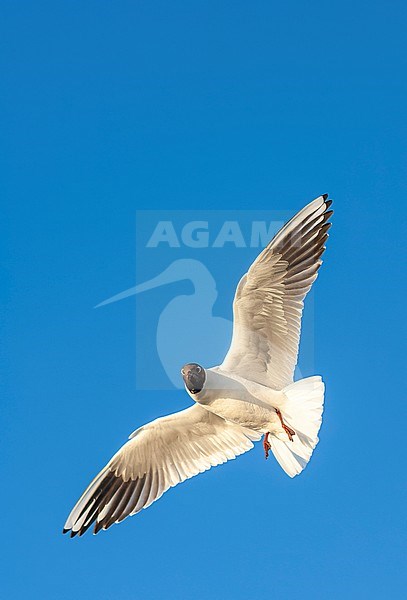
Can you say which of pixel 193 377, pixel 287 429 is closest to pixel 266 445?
pixel 287 429

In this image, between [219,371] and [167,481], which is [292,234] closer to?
[219,371]

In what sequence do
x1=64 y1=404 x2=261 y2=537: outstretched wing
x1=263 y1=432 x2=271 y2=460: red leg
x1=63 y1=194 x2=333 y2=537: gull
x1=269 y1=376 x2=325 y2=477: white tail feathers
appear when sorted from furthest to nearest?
1. x1=64 y1=404 x2=261 y2=537: outstretched wing
2. x1=263 y1=432 x2=271 y2=460: red leg
3. x1=63 y1=194 x2=333 y2=537: gull
4. x1=269 y1=376 x2=325 y2=477: white tail feathers

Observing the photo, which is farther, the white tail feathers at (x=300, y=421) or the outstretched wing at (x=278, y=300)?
the outstretched wing at (x=278, y=300)

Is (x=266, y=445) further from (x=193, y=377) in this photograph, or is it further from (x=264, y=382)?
(x=193, y=377)

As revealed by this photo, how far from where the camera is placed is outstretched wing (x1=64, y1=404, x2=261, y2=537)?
7516 millimetres

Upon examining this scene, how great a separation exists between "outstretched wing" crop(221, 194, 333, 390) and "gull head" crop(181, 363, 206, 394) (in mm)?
414

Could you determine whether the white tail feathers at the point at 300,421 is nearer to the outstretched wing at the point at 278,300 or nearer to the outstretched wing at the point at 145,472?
the outstretched wing at the point at 278,300

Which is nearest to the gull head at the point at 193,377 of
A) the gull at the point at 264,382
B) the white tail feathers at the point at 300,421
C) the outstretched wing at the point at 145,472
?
the gull at the point at 264,382

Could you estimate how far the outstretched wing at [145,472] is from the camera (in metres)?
7.52

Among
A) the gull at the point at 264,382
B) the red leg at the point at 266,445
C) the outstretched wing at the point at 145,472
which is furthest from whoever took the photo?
the outstretched wing at the point at 145,472

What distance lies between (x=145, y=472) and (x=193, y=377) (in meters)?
1.42

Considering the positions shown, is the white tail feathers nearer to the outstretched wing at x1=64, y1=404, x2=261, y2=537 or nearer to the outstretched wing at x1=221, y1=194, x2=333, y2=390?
the outstretched wing at x1=221, y1=194, x2=333, y2=390

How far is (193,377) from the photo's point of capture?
21.4 ft

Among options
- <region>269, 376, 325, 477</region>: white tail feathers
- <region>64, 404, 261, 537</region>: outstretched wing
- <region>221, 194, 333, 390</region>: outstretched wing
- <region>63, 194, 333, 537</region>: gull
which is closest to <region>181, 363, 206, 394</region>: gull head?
<region>63, 194, 333, 537</region>: gull
